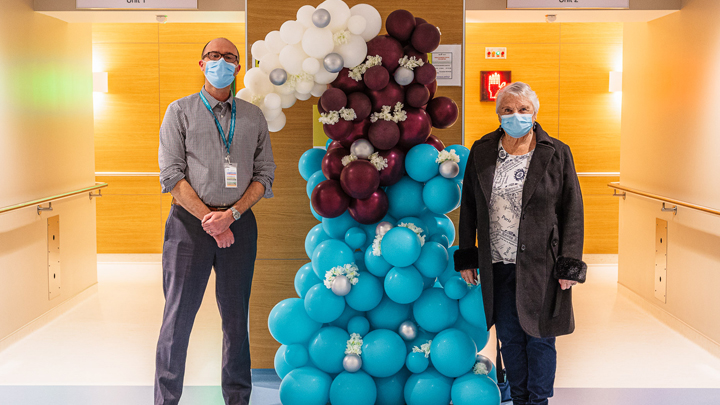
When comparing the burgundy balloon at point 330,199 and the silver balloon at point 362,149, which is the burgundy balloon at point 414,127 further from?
the burgundy balloon at point 330,199

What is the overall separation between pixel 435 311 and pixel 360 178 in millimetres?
733

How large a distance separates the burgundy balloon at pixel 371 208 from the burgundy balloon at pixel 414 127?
0.95 feet

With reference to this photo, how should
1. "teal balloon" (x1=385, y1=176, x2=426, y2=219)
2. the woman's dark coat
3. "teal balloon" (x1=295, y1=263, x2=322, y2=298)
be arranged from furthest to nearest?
1. "teal balloon" (x1=295, y1=263, x2=322, y2=298)
2. "teal balloon" (x1=385, y1=176, x2=426, y2=219)
3. the woman's dark coat

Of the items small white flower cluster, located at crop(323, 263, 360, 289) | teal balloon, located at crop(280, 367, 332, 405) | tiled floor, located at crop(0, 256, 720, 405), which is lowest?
tiled floor, located at crop(0, 256, 720, 405)

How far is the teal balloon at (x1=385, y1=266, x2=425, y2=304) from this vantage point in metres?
2.79

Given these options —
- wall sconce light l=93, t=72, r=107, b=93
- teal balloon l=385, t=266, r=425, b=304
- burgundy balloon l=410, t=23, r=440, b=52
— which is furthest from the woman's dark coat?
wall sconce light l=93, t=72, r=107, b=93

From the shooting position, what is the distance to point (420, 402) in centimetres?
284

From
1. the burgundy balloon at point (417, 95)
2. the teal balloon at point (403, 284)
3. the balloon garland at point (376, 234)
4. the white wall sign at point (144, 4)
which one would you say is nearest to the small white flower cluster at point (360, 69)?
the balloon garland at point (376, 234)

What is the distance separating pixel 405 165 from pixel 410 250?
45 cm

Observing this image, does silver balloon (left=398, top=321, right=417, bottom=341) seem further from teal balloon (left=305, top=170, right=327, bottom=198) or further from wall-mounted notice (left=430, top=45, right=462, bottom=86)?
wall-mounted notice (left=430, top=45, right=462, bottom=86)

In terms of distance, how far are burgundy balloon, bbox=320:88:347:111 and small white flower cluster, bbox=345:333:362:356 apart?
1.11 m

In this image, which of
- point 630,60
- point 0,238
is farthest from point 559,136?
point 0,238

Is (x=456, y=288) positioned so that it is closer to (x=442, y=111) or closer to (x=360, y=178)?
(x=360, y=178)

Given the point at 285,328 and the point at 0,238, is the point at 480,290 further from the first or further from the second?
the point at 0,238
